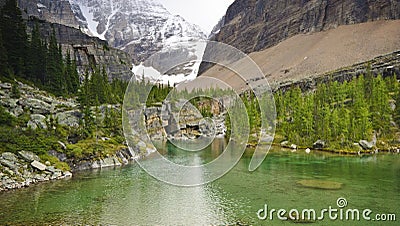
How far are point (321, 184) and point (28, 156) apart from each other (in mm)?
23285

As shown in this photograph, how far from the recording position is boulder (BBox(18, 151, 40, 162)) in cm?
2767

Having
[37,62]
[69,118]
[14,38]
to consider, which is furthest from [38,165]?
[14,38]

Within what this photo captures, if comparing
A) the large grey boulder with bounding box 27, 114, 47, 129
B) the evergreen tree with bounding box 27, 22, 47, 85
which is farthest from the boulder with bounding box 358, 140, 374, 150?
the evergreen tree with bounding box 27, 22, 47, 85

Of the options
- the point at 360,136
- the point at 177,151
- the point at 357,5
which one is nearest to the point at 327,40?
the point at 357,5

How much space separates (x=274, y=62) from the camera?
144500 mm

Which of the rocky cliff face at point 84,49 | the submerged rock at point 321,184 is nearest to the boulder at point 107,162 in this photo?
the submerged rock at point 321,184

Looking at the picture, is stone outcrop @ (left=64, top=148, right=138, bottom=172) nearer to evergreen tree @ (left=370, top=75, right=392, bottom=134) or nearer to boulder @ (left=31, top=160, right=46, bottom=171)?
boulder @ (left=31, top=160, right=46, bottom=171)

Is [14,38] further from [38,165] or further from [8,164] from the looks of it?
[8,164]

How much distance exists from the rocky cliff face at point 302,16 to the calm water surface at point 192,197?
112 metres

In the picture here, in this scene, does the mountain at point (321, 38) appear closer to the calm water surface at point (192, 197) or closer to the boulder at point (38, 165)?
the calm water surface at point (192, 197)

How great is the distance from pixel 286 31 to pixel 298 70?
50.8 meters

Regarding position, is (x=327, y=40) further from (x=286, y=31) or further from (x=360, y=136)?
(x=360, y=136)

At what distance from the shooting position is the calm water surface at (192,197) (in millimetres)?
18703

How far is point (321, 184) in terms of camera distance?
26.2m
